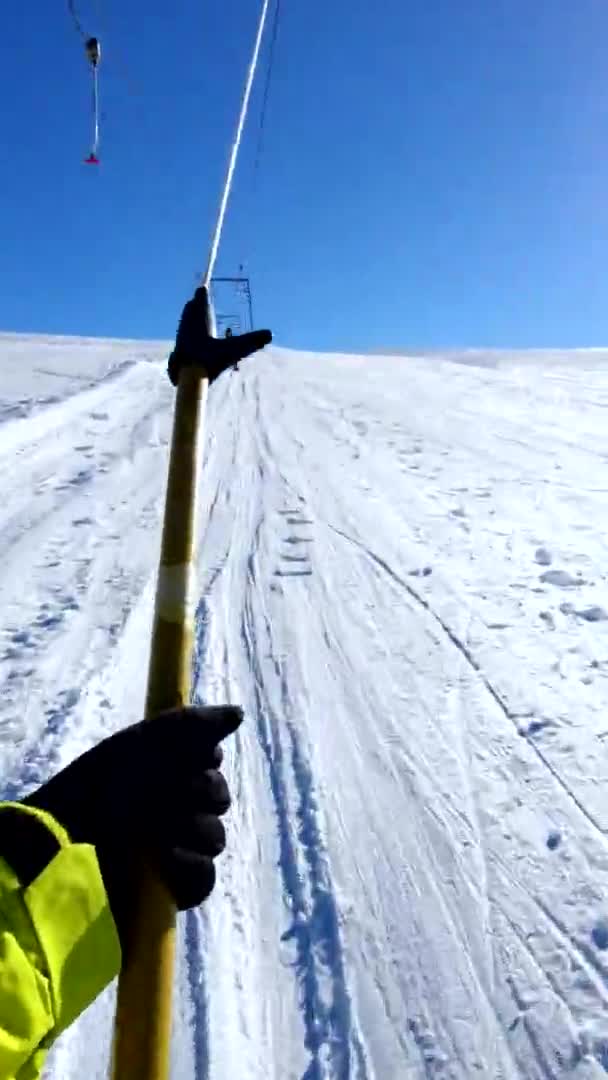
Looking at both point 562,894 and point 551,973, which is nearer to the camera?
point 551,973

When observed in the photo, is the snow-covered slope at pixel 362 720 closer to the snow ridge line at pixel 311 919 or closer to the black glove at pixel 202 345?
the snow ridge line at pixel 311 919

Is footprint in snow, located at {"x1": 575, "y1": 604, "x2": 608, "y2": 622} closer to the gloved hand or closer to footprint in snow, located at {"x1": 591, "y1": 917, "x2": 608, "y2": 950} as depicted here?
footprint in snow, located at {"x1": 591, "y1": 917, "x2": 608, "y2": 950}

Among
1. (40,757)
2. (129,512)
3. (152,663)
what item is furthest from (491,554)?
(152,663)

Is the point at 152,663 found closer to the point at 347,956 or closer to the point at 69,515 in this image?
the point at 347,956

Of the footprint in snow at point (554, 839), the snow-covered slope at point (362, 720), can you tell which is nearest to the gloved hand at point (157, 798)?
the snow-covered slope at point (362, 720)

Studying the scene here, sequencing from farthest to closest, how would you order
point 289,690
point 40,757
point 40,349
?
point 40,349, point 289,690, point 40,757

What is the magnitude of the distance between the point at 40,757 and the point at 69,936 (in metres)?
2.55

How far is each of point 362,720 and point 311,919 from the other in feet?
4.06

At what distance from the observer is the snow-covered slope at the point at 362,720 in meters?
2.65

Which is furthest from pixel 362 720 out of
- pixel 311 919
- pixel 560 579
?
pixel 560 579

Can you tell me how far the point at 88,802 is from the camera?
146 cm

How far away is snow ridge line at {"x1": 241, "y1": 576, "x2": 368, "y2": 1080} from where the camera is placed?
101 inches

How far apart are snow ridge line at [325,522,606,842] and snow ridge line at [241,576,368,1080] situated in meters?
1.01

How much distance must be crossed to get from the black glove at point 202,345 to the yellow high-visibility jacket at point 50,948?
92 cm
